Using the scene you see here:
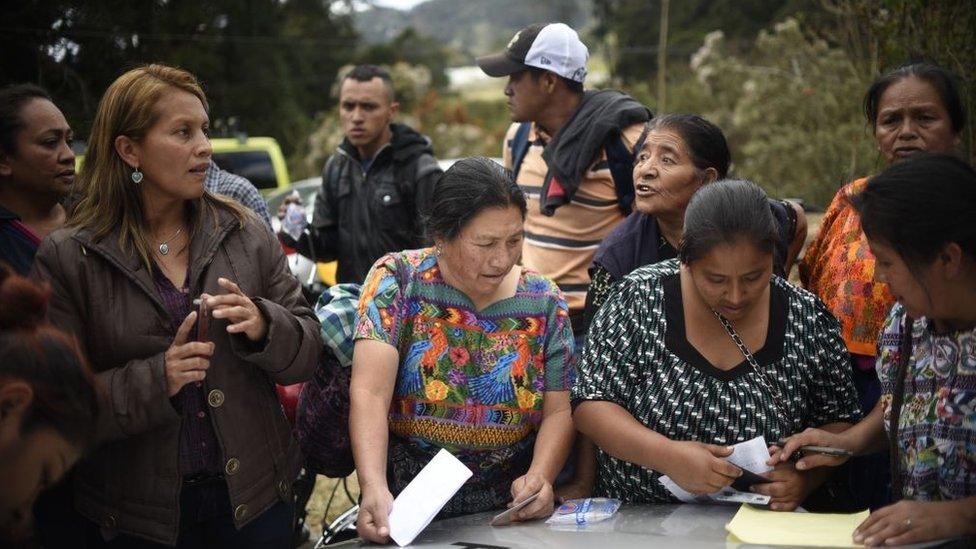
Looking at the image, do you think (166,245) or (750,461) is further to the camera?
(166,245)

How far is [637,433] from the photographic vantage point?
2.72 meters

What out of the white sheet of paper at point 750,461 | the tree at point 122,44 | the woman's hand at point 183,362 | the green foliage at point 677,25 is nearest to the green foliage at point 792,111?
the green foliage at point 677,25

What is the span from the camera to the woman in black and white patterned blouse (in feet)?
8.82

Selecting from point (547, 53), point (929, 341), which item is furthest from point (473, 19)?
point (929, 341)

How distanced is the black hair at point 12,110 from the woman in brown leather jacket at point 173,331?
0.84 m

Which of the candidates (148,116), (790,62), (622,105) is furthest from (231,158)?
(148,116)

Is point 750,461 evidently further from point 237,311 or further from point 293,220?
point 293,220

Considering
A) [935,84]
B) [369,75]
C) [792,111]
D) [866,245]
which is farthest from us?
[792,111]

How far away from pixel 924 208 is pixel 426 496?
1435 mm

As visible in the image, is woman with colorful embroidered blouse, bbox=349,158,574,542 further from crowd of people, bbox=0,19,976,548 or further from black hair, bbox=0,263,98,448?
black hair, bbox=0,263,98,448

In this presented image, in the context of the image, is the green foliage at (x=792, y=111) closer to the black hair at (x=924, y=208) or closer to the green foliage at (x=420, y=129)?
the black hair at (x=924, y=208)

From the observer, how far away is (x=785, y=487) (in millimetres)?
2643

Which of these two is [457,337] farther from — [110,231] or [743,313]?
[110,231]

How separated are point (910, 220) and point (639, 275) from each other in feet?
2.73
